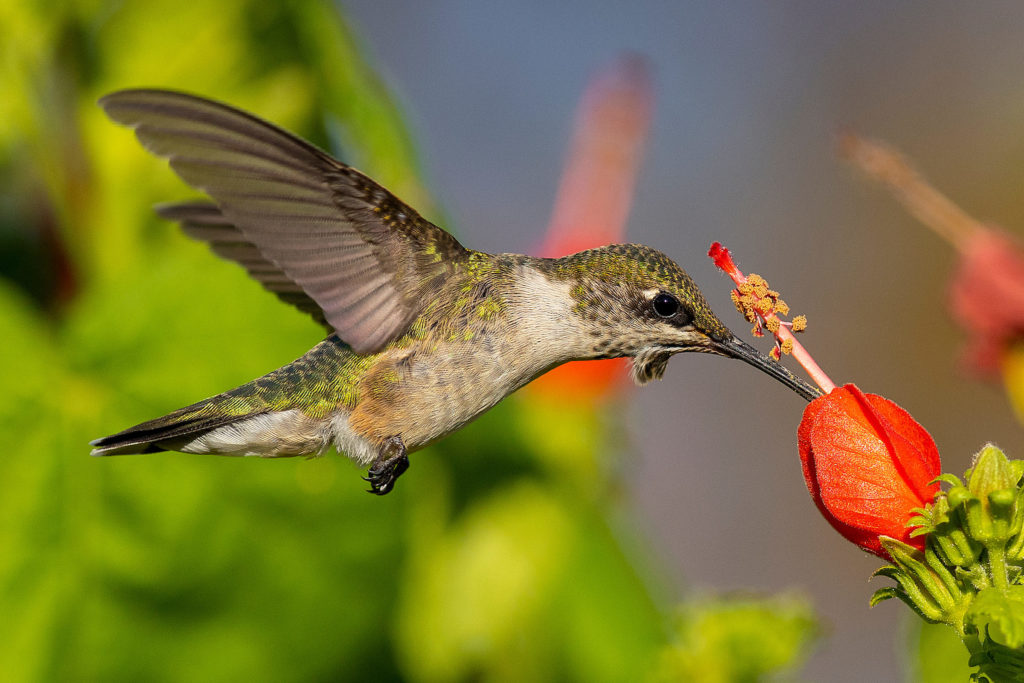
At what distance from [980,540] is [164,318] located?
1306 mm

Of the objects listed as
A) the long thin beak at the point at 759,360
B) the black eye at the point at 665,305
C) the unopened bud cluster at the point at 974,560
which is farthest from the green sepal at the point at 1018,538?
the black eye at the point at 665,305

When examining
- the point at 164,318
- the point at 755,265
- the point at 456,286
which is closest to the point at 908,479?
the point at 456,286

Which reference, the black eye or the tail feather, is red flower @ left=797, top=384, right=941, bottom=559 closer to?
the black eye

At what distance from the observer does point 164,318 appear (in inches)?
71.4

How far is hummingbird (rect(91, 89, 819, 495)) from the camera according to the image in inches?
51.6

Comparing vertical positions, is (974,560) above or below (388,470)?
below

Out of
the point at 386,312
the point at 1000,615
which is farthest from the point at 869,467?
the point at 386,312

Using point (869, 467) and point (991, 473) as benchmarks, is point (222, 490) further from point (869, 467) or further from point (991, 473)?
point (991, 473)

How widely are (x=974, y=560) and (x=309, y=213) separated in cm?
84

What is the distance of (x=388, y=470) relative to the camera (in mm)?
1337

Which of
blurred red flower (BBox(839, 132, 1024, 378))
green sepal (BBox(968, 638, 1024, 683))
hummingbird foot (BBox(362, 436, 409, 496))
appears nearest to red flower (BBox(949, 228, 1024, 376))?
blurred red flower (BBox(839, 132, 1024, 378))

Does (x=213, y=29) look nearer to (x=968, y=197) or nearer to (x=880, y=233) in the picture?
(x=880, y=233)

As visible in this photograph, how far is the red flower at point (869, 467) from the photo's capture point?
40.3 inches

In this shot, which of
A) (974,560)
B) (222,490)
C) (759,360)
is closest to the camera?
(974,560)
